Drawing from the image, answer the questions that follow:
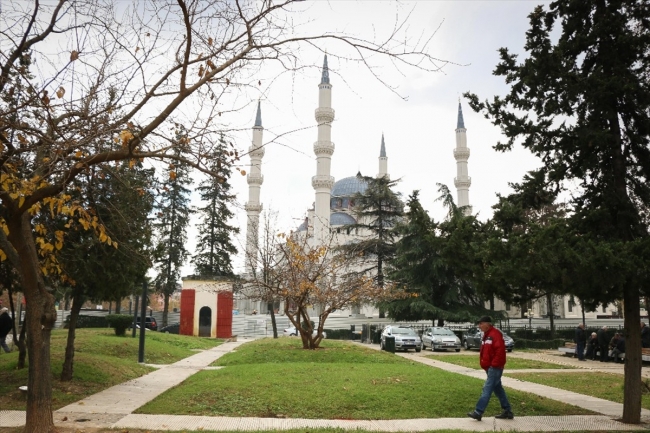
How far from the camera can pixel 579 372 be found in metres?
18.4

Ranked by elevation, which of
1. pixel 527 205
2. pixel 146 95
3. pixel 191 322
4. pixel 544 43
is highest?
pixel 544 43

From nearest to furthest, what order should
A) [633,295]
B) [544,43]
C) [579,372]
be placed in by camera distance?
[633,295] → [544,43] → [579,372]

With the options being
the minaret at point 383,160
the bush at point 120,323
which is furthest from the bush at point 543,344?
the minaret at point 383,160

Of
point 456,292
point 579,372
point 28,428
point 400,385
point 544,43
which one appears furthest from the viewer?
point 456,292

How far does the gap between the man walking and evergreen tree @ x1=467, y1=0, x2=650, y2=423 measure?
1649 mm

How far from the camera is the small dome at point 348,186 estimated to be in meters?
78.6

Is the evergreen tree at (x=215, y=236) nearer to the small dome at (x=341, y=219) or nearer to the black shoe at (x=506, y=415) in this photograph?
the small dome at (x=341, y=219)

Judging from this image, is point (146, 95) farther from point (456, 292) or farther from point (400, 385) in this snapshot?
point (456, 292)

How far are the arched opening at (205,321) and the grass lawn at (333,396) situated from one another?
2508cm

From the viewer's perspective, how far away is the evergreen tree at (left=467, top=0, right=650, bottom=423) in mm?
9375

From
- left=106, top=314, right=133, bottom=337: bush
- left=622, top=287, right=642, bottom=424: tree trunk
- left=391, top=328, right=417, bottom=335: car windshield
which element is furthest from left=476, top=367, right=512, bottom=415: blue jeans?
left=391, top=328, right=417, bottom=335: car windshield

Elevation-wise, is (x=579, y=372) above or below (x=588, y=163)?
below

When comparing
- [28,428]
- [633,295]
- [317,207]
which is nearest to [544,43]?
[633,295]

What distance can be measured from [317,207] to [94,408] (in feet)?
153
